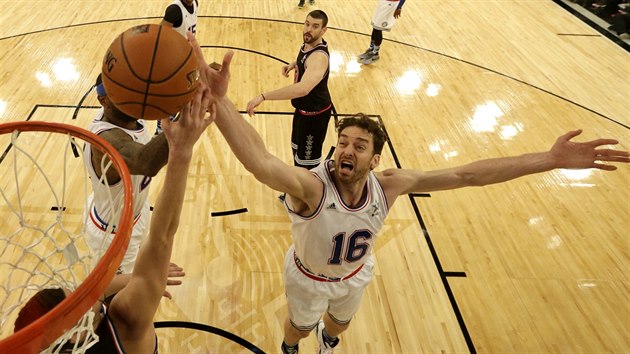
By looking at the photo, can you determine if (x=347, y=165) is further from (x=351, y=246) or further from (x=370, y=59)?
(x=370, y=59)

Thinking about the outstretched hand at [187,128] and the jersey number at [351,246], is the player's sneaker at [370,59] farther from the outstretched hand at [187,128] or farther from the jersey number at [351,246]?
the outstretched hand at [187,128]

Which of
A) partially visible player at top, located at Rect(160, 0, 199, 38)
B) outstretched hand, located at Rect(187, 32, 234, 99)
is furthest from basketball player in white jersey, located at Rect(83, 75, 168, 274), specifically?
partially visible player at top, located at Rect(160, 0, 199, 38)

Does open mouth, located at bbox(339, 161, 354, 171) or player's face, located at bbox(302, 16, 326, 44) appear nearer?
open mouth, located at bbox(339, 161, 354, 171)

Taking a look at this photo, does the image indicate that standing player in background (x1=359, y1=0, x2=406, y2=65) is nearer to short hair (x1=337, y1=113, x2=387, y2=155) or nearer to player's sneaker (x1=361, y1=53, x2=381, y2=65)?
player's sneaker (x1=361, y1=53, x2=381, y2=65)

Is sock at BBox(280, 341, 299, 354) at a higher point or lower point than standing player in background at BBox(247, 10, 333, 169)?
lower

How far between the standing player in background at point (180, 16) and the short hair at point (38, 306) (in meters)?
3.60

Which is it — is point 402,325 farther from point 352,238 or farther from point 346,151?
point 346,151

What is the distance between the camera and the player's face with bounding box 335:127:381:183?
2.62m

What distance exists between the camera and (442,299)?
4.19 meters

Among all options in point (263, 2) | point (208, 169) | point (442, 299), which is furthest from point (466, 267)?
point (263, 2)

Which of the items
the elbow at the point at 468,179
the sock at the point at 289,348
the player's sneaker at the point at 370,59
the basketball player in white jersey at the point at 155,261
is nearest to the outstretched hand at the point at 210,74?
the basketball player in white jersey at the point at 155,261

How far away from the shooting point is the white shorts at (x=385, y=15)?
8.20m

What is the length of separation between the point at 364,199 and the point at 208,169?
3044 mm

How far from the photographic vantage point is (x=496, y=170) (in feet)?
9.64
